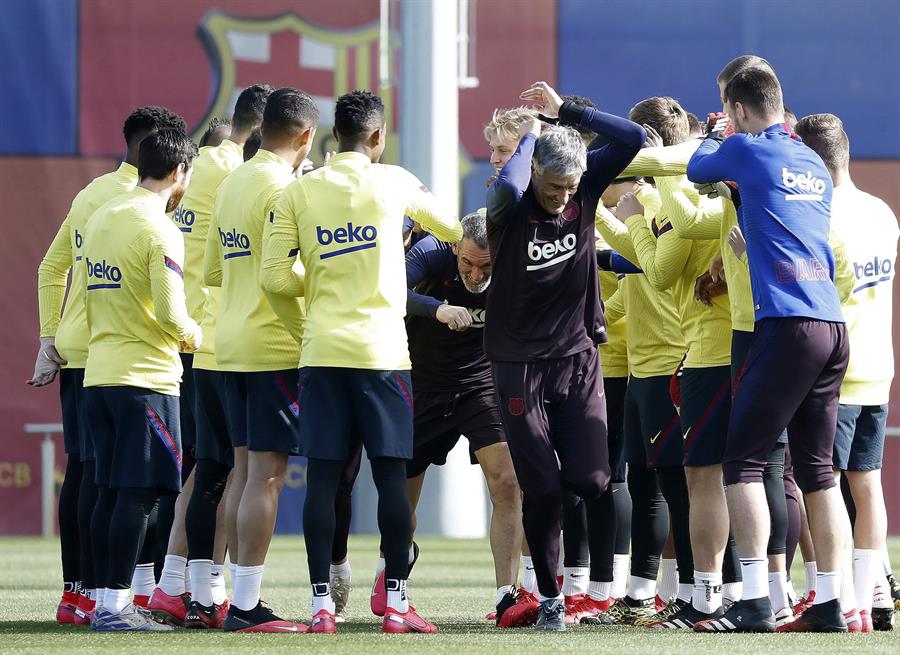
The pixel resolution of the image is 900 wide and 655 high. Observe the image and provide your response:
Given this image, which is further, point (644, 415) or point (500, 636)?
point (644, 415)

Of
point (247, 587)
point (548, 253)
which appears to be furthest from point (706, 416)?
point (247, 587)

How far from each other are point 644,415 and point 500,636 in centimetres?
125

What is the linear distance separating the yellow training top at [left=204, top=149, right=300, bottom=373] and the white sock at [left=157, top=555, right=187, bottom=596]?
95cm

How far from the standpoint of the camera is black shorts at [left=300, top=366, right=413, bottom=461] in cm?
533

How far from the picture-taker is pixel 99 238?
18.8 ft

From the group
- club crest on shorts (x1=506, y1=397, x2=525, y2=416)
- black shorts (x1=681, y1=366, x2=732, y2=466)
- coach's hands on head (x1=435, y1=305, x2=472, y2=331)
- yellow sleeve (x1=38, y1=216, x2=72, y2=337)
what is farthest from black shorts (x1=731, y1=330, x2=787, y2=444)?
yellow sleeve (x1=38, y1=216, x2=72, y2=337)

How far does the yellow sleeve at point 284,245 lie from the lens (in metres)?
5.37

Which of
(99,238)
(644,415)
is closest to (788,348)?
(644,415)

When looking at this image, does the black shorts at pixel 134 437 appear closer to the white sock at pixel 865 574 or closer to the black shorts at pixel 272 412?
the black shorts at pixel 272 412

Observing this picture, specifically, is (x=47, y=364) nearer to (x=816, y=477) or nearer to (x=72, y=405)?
(x=72, y=405)

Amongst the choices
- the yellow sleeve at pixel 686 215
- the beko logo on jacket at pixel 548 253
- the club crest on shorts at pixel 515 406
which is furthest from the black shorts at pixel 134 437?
the yellow sleeve at pixel 686 215

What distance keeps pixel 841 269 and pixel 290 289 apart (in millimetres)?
2071

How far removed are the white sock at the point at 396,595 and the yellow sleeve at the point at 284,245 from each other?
1.08m

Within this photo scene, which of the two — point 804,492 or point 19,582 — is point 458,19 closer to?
point 19,582
